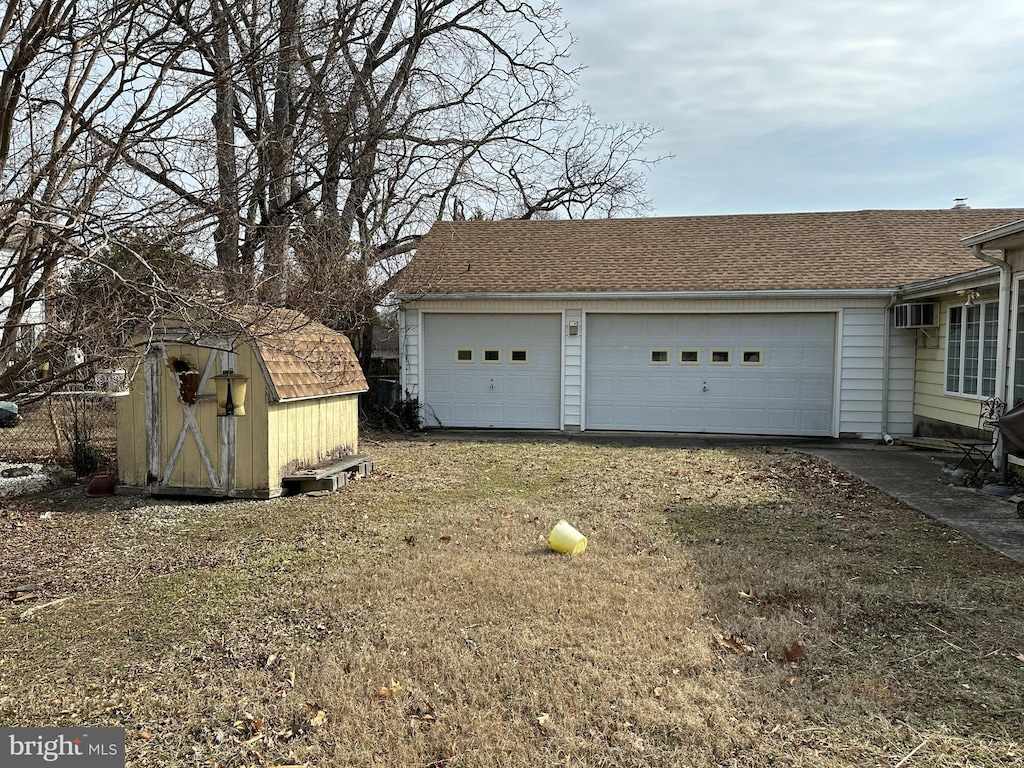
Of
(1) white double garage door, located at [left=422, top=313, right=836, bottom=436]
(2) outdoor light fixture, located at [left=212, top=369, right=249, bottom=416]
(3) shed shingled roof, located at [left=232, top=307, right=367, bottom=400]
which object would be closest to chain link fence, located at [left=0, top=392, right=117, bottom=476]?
(2) outdoor light fixture, located at [left=212, top=369, right=249, bottom=416]

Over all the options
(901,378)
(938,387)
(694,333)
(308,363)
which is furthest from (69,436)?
(901,378)

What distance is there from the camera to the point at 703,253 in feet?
47.8

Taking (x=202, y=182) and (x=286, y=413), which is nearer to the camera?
(x=202, y=182)

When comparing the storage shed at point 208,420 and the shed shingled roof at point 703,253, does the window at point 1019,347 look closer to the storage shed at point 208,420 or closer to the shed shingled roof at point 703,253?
the shed shingled roof at point 703,253

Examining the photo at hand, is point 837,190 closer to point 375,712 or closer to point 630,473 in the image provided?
point 630,473

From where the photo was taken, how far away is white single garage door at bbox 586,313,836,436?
42.9 ft

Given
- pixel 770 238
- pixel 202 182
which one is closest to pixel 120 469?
pixel 202 182

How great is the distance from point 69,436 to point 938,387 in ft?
44.1

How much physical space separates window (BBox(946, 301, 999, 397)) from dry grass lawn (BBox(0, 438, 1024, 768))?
4.28 meters

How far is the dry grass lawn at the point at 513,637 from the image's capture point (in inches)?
118

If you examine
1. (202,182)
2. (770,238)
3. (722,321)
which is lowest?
(722,321)

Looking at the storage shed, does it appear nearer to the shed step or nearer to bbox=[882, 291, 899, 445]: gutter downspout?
the shed step

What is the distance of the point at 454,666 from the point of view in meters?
3.61

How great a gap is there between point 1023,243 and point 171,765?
9501 mm
